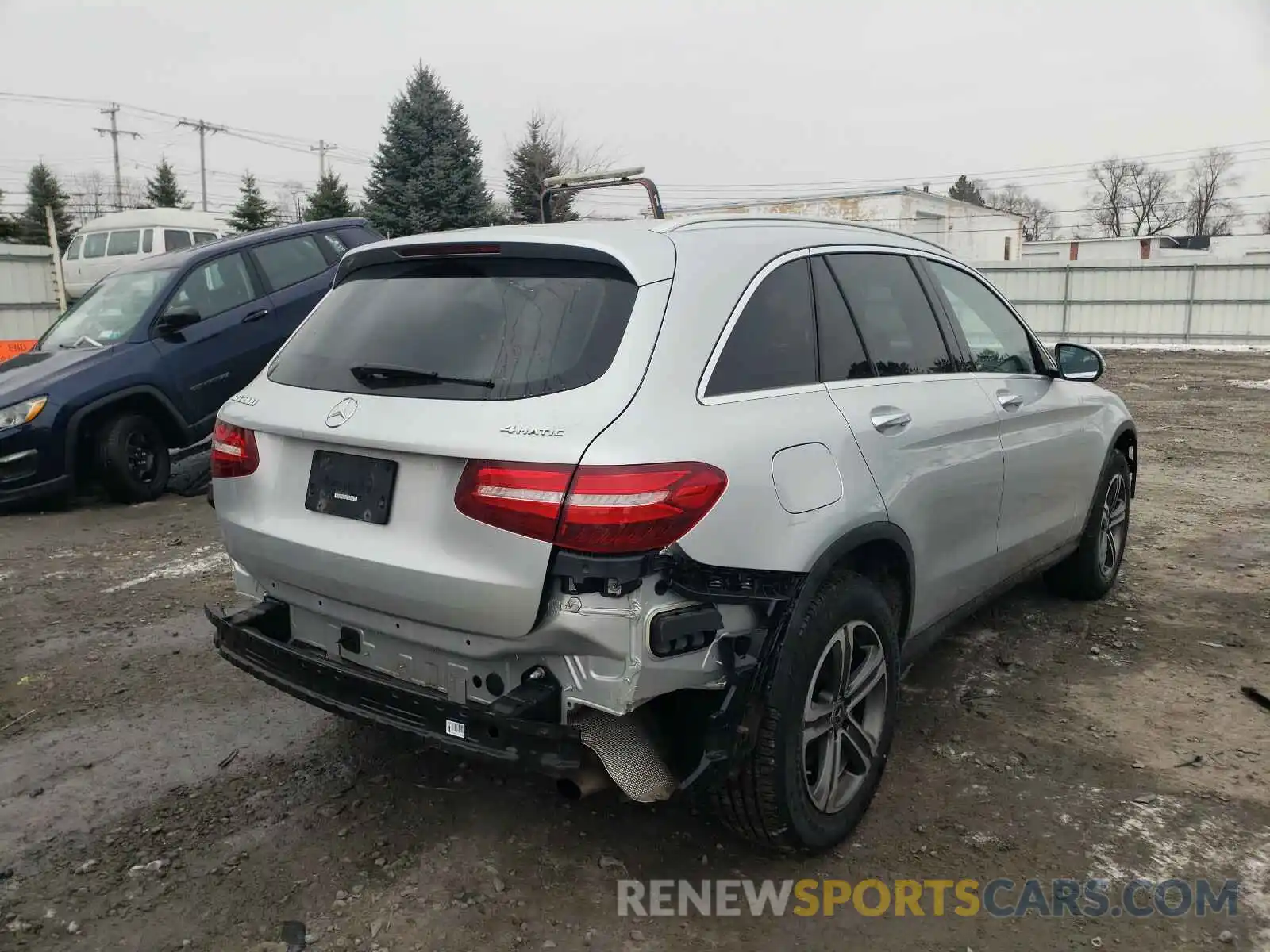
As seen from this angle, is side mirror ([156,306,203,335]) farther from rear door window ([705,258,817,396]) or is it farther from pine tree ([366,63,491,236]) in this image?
pine tree ([366,63,491,236])

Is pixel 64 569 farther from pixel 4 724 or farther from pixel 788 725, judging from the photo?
pixel 788 725

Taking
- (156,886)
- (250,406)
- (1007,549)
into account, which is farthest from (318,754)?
(1007,549)

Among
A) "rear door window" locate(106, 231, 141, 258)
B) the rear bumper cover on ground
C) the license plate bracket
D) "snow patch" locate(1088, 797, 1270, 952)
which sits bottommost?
"snow patch" locate(1088, 797, 1270, 952)

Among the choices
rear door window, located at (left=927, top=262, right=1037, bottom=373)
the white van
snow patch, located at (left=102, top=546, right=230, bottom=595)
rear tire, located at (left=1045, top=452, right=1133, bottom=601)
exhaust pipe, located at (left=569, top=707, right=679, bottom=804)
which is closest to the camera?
exhaust pipe, located at (left=569, top=707, right=679, bottom=804)

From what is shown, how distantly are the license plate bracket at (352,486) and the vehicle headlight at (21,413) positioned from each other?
560cm

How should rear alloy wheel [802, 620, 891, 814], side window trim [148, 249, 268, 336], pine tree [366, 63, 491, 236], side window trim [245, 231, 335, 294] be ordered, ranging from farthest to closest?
pine tree [366, 63, 491, 236] → side window trim [245, 231, 335, 294] → side window trim [148, 249, 268, 336] → rear alloy wheel [802, 620, 891, 814]

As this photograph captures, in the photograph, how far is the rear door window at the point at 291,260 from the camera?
8.58 metres

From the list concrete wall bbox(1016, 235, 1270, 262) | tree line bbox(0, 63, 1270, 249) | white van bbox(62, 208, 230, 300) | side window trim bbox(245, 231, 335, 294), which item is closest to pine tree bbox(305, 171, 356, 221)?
tree line bbox(0, 63, 1270, 249)

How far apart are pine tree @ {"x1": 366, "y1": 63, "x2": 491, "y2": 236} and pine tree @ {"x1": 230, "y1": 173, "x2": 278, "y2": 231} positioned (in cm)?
990

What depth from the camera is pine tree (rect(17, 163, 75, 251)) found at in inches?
1507

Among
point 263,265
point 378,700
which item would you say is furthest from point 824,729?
point 263,265

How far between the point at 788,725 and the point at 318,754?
6.14ft

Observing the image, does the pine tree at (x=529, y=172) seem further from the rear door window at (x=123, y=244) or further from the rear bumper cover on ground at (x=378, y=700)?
the rear bumper cover on ground at (x=378, y=700)

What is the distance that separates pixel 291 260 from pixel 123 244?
12.4 m
